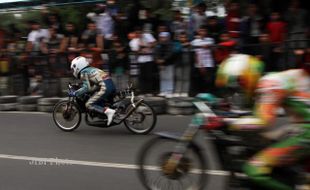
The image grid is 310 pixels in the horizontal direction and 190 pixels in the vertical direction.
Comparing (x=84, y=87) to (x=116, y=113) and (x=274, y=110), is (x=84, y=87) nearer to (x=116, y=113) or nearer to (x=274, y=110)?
(x=116, y=113)

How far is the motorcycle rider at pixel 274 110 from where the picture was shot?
4820 mm

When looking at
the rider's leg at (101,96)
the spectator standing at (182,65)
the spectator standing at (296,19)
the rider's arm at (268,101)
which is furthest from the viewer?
the spectator standing at (182,65)

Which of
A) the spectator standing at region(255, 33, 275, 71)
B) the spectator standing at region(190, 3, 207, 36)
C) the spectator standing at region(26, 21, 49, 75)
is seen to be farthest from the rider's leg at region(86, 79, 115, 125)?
the spectator standing at region(26, 21, 49, 75)

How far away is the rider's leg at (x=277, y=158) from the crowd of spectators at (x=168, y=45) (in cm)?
575

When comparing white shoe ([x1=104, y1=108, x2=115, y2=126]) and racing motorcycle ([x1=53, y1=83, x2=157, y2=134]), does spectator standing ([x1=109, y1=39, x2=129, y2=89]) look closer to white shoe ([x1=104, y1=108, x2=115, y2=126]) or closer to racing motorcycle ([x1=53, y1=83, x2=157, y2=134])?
racing motorcycle ([x1=53, y1=83, x2=157, y2=134])

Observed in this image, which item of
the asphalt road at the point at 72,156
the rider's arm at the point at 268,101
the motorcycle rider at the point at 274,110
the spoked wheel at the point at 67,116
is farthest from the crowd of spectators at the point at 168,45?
the rider's arm at the point at 268,101

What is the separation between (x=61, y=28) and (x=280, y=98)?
37.4 feet

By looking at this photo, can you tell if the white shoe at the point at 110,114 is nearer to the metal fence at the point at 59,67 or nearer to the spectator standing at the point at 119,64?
the metal fence at the point at 59,67

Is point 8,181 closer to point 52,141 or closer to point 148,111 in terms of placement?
point 52,141

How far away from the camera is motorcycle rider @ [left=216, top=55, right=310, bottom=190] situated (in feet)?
15.8

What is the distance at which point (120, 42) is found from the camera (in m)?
13.8

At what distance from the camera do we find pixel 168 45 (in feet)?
41.5

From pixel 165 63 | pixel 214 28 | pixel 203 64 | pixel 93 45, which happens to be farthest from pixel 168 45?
pixel 93 45

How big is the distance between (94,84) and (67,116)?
0.97 m
